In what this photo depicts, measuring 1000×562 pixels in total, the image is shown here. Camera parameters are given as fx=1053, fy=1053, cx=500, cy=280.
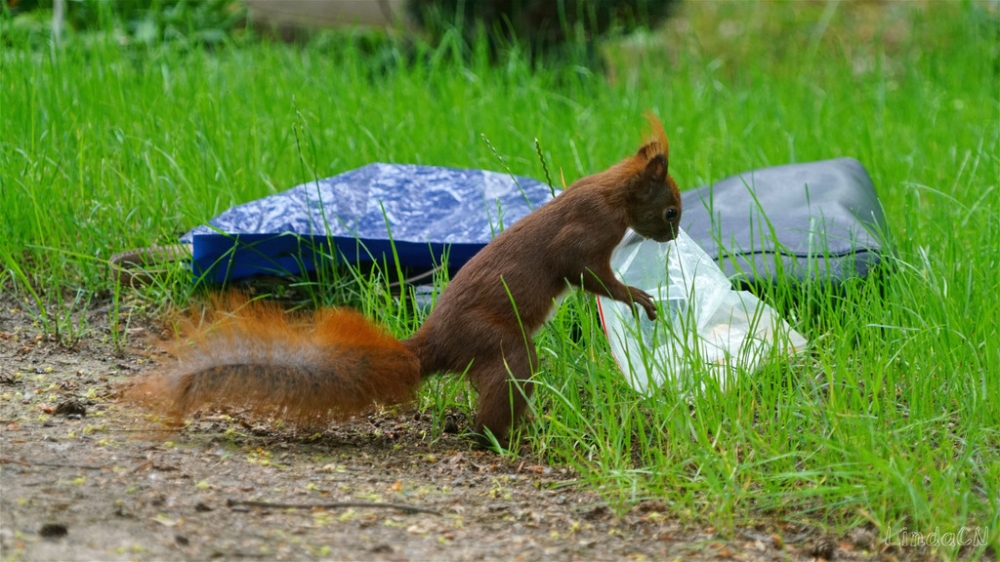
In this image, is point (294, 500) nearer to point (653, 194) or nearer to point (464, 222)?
point (653, 194)

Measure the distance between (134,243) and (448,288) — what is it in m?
1.60

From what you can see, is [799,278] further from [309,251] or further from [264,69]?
[264,69]

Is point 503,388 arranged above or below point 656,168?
below

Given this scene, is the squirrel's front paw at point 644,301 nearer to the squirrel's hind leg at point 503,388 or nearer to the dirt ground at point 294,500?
the squirrel's hind leg at point 503,388

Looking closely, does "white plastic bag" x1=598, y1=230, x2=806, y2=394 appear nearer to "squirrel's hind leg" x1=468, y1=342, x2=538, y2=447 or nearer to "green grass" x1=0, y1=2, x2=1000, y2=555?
"green grass" x1=0, y1=2, x2=1000, y2=555

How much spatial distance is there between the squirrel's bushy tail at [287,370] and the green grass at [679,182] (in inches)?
14.5

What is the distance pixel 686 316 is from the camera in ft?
9.23

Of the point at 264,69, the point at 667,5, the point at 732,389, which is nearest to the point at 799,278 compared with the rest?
the point at 732,389

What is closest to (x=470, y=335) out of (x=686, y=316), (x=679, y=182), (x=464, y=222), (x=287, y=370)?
(x=287, y=370)

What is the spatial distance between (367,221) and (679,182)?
1598 millimetres

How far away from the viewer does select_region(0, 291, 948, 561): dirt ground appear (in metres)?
1.97

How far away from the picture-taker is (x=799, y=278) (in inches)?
130

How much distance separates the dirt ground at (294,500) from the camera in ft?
6.45

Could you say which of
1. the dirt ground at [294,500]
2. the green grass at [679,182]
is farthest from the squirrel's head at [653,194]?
the dirt ground at [294,500]
